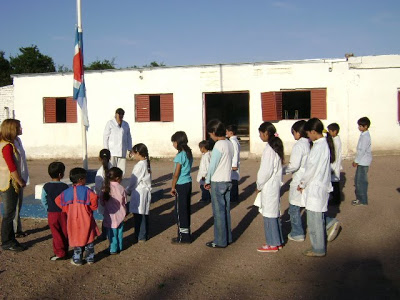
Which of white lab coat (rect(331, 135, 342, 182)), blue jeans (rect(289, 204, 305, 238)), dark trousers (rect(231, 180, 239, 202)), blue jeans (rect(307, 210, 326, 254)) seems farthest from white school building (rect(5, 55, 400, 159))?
blue jeans (rect(307, 210, 326, 254))

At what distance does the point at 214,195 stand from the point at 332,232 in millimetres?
Answer: 1716

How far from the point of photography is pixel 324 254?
5234mm

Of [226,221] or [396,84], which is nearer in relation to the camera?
[226,221]

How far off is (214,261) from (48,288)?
73.7 inches

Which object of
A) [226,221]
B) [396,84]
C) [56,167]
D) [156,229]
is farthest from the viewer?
[396,84]

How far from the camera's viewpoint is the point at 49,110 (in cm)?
1758

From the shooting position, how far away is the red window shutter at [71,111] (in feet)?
56.8

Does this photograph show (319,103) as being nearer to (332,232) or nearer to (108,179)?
A: (332,232)

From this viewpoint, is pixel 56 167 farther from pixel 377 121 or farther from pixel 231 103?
pixel 231 103

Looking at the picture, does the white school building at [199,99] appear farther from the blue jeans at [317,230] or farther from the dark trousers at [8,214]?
the dark trousers at [8,214]

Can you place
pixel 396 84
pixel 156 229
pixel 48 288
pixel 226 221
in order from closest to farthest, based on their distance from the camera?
pixel 48 288
pixel 226 221
pixel 156 229
pixel 396 84

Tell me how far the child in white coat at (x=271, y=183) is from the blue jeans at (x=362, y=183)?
3.11 m

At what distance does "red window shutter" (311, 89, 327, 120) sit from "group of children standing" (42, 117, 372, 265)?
9730 millimetres

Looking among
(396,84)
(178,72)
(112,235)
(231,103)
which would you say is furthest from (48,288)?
(231,103)
